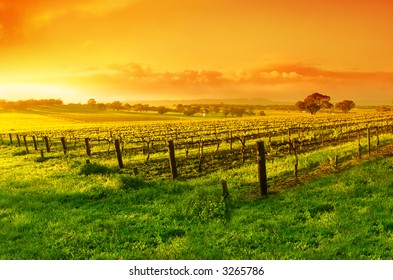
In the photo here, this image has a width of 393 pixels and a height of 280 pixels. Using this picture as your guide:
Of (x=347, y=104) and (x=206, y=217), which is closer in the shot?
(x=206, y=217)

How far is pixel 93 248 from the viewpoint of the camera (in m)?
9.53

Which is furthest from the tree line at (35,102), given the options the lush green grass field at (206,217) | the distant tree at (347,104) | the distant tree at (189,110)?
the distant tree at (347,104)

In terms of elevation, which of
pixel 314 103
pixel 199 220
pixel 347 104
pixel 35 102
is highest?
pixel 35 102

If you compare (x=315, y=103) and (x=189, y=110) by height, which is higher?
(x=315, y=103)

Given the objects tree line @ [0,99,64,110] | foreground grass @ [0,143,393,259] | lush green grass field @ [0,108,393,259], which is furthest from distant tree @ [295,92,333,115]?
tree line @ [0,99,64,110]

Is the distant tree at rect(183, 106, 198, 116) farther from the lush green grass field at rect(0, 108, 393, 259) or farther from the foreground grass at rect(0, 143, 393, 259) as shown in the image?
the foreground grass at rect(0, 143, 393, 259)

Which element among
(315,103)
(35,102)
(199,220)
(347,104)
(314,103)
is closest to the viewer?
(199,220)

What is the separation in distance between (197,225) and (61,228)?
371 centimetres

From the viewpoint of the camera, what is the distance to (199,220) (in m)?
10.9

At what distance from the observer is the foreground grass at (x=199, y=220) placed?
8891mm

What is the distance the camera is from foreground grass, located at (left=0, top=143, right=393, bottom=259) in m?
8.89

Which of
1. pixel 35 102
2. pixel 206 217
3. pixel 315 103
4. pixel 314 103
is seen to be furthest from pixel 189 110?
pixel 206 217

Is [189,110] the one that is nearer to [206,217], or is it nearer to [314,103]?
[314,103]
